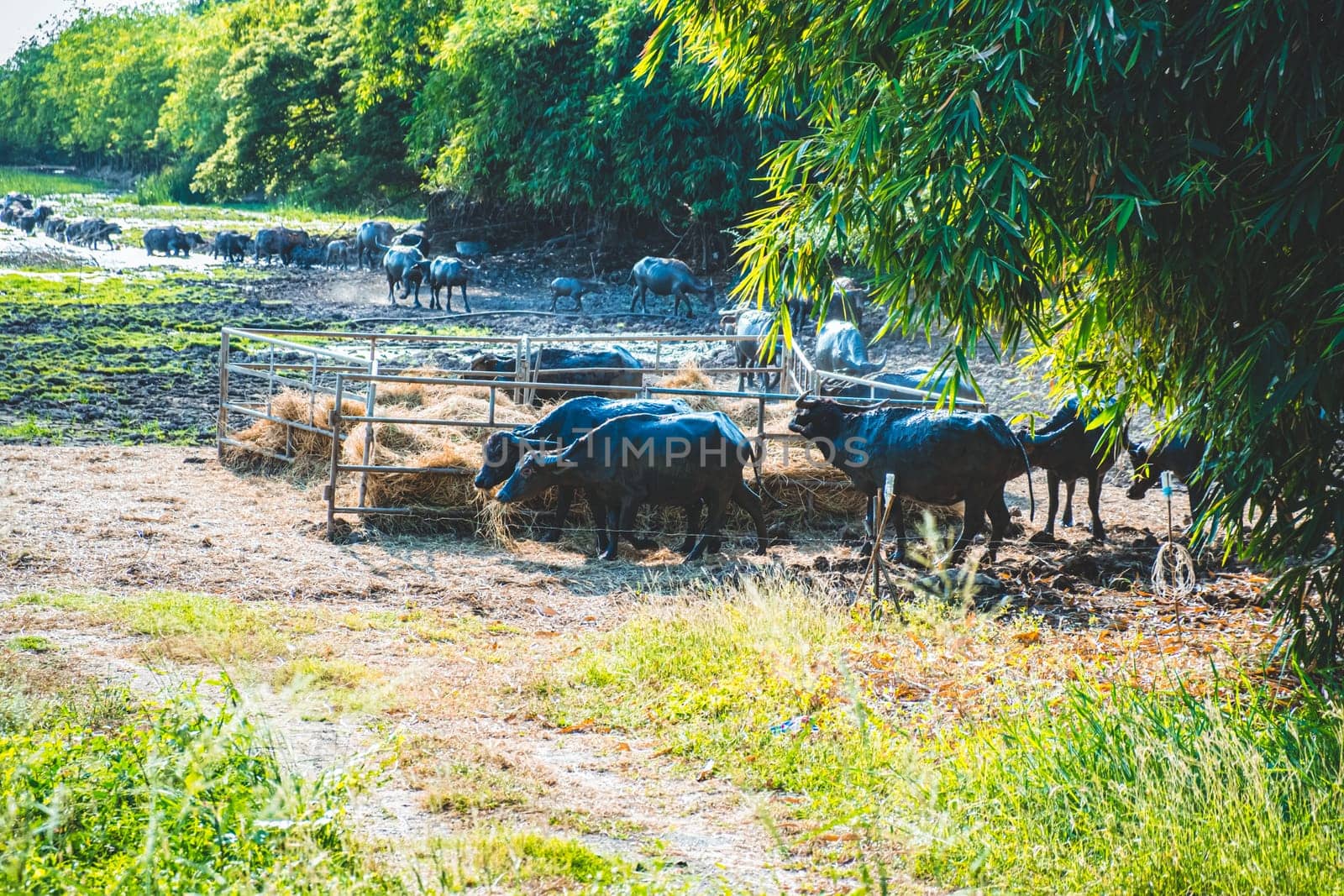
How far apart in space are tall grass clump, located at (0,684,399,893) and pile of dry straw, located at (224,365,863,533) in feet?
19.6

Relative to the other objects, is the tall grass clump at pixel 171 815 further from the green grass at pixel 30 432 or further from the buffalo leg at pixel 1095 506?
the green grass at pixel 30 432

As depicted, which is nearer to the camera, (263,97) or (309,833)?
(309,833)

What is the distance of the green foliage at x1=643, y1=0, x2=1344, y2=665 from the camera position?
5.54 meters

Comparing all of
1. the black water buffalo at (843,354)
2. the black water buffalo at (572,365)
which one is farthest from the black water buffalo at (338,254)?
the black water buffalo at (572,365)

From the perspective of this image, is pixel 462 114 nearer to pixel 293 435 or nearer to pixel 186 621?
pixel 293 435

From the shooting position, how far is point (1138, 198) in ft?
17.9

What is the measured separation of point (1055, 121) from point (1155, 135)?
50 cm

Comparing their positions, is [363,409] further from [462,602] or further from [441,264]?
[441,264]

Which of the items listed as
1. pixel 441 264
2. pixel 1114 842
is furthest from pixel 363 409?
pixel 441 264

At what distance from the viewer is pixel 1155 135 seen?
19.7ft

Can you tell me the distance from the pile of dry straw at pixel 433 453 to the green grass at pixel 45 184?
71.5m

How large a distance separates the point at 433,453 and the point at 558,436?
1.22 meters

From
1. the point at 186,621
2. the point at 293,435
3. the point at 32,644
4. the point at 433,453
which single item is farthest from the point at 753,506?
the point at 32,644

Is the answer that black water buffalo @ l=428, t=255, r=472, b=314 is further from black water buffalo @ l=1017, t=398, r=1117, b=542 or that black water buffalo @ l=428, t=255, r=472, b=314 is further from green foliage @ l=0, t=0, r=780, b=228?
black water buffalo @ l=1017, t=398, r=1117, b=542
